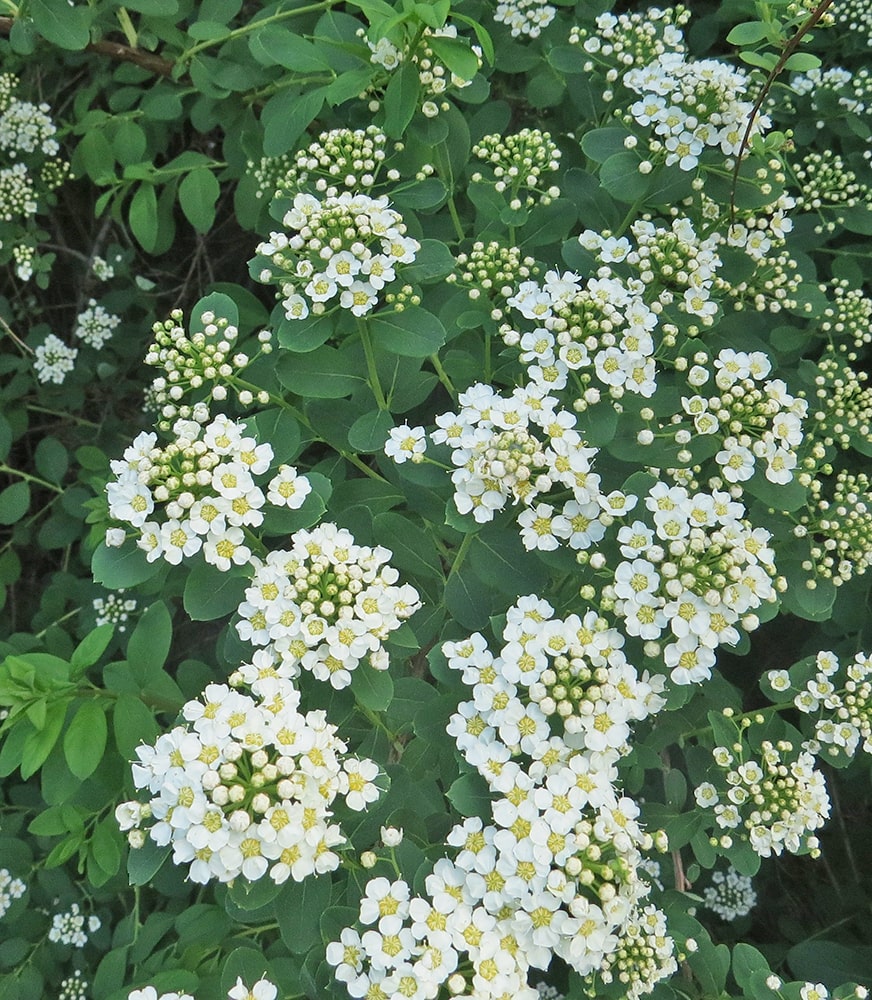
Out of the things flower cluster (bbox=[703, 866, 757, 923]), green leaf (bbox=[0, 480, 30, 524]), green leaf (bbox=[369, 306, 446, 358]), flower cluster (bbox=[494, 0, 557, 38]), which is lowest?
flower cluster (bbox=[703, 866, 757, 923])

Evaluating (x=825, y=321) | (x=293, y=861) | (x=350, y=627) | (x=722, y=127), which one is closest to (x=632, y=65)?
(x=722, y=127)

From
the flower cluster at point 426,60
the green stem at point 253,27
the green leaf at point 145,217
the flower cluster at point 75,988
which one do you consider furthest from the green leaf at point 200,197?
the flower cluster at point 75,988

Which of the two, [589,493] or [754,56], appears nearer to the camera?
[589,493]

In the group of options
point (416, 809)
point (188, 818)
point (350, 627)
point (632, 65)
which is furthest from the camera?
point (632, 65)

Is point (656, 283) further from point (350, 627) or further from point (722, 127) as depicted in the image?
point (350, 627)

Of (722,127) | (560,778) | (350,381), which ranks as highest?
(722,127)

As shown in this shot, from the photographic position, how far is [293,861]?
2127 mm

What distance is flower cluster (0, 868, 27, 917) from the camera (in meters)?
Answer: 3.70

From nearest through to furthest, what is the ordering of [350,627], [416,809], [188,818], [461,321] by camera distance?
1. [188,818]
2. [350,627]
3. [416,809]
4. [461,321]

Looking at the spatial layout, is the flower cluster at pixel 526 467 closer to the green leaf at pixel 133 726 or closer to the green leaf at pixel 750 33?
the green leaf at pixel 133 726

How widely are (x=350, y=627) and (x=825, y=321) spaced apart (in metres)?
2.31

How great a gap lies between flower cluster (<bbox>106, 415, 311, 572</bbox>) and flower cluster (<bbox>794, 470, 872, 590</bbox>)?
1.78 metres

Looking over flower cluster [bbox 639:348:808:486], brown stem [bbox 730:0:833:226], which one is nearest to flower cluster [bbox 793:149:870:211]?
brown stem [bbox 730:0:833:226]

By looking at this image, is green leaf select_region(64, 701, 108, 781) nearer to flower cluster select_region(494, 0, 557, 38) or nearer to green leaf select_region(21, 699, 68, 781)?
green leaf select_region(21, 699, 68, 781)
